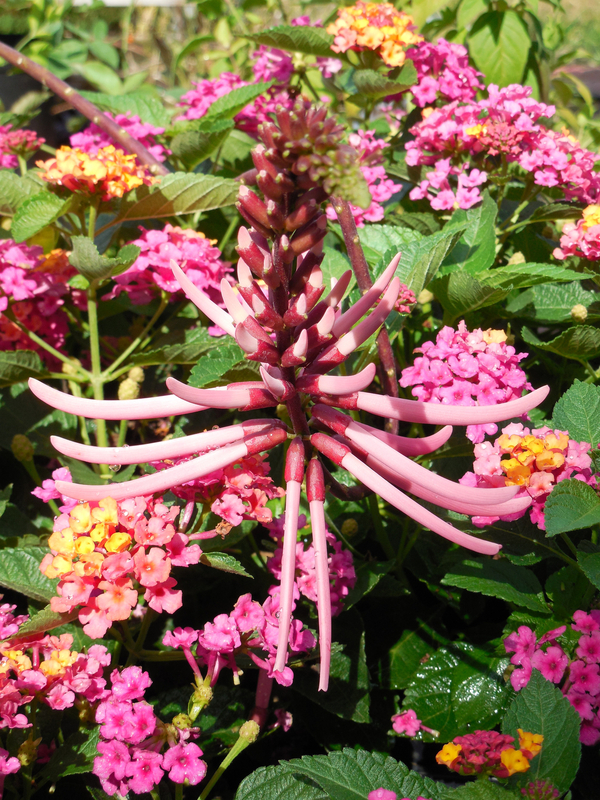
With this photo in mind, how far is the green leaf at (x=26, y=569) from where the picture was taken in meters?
0.94

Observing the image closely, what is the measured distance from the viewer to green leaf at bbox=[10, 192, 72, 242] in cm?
112

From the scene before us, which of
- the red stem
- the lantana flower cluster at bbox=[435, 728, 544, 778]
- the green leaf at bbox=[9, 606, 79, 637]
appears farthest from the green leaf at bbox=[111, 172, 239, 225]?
the lantana flower cluster at bbox=[435, 728, 544, 778]

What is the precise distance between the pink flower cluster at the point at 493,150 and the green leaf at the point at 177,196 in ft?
1.36

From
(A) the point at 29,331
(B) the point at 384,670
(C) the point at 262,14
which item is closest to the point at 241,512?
(B) the point at 384,670

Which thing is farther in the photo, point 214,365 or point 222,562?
point 214,365

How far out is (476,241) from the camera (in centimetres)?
128

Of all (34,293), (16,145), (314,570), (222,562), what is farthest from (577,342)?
(16,145)

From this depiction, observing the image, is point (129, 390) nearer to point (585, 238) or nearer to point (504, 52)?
point (585, 238)

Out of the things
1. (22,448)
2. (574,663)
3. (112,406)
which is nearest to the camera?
(112,406)

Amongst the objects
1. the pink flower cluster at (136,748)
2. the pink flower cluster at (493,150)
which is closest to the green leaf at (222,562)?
the pink flower cluster at (136,748)

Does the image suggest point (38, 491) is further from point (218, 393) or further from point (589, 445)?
point (589, 445)

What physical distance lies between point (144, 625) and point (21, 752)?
8.2 inches

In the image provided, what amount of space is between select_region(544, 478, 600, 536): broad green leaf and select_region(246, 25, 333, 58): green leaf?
3.89 ft

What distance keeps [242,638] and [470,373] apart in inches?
19.3
